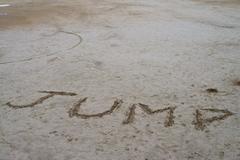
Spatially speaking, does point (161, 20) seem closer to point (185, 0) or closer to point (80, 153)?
point (185, 0)

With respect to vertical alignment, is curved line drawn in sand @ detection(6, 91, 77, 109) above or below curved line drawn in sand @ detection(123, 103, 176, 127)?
below

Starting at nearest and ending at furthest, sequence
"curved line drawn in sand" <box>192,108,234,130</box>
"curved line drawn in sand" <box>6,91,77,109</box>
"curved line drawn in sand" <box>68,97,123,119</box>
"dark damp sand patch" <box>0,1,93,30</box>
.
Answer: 1. "curved line drawn in sand" <box>192,108,234,130</box>
2. "curved line drawn in sand" <box>68,97,123,119</box>
3. "curved line drawn in sand" <box>6,91,77,109</box>
4. "dark damp sand patch" <box>0,1,93,30</box>

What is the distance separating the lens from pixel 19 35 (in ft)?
10.5

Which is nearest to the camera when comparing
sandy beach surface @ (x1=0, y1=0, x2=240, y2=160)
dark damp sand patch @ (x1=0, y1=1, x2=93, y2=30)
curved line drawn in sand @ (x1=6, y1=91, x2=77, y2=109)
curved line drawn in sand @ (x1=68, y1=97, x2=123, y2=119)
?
sandy beach surface @ (x1=0, y1=0, x2=240, y2=160)

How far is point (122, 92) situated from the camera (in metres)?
1.78

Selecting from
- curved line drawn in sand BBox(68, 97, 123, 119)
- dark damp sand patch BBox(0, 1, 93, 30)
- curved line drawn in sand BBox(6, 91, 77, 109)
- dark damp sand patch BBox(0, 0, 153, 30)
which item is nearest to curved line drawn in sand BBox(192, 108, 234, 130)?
curved line drawn in sand BBox(68, 97, 123, 119)

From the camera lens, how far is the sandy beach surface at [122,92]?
1.30 m

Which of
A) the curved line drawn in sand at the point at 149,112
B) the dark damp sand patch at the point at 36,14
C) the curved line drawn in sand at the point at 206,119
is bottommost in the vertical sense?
the dark damp sand patch at the point at 36,14

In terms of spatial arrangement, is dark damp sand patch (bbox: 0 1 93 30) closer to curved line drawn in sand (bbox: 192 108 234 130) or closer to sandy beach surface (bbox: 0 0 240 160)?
sandy beach surface (bbox: 0 0 240 160)

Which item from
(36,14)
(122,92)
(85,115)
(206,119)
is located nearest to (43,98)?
(85,115)

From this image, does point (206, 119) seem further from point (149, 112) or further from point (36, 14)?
point (36, 14)

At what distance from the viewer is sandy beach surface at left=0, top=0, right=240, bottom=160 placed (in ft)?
4.25

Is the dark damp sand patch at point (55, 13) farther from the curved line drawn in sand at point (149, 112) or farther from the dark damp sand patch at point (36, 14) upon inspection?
the curved line drawn in sand at point (149, 112)

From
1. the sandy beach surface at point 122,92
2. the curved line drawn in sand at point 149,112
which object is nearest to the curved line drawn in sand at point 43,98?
the sandy beach surface at point 122,92
